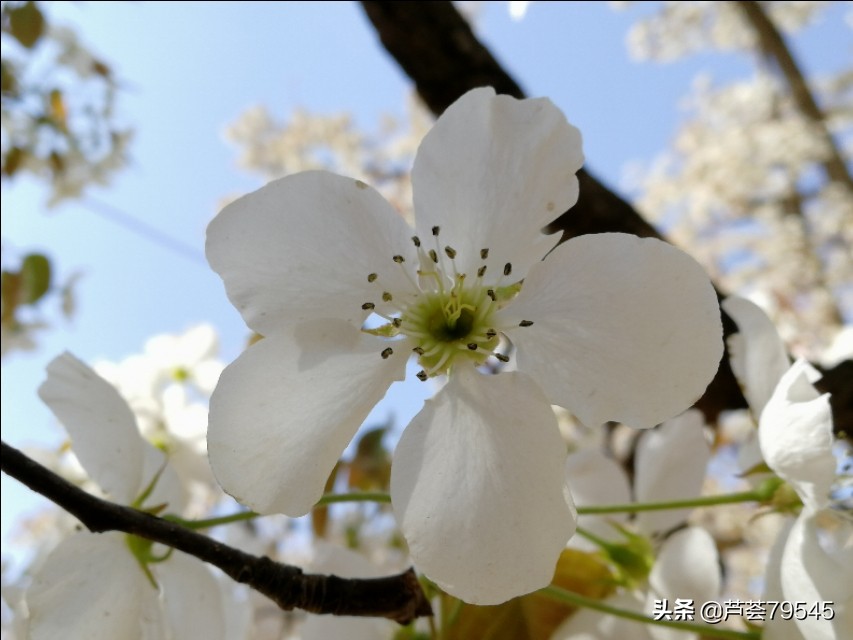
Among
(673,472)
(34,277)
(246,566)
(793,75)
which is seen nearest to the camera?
(246,566)

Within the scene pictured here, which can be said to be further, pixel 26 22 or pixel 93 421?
pixel 26 22

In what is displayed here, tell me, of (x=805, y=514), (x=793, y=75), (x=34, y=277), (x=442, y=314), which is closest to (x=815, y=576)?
(x=805, y=514)

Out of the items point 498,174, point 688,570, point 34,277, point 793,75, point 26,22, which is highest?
point 26,22

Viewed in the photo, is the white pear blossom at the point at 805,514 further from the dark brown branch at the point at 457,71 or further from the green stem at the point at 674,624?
the dark brown branch at the point at 457,71

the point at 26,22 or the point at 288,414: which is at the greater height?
the point at 26,22

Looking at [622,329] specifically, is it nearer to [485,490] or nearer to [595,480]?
[485,490]

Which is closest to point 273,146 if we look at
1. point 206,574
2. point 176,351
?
point 176,351

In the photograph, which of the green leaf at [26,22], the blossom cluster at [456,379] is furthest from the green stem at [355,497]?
the green leaf at [26,22]

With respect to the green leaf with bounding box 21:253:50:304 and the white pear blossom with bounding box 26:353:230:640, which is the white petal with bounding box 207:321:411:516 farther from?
the green leaf with bounding box 21:253:50:304

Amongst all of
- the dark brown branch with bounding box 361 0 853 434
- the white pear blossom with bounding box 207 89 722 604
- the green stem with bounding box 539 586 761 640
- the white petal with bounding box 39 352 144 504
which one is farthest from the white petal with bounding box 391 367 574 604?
the dark brown branch with bounding box 361 0 853 434
